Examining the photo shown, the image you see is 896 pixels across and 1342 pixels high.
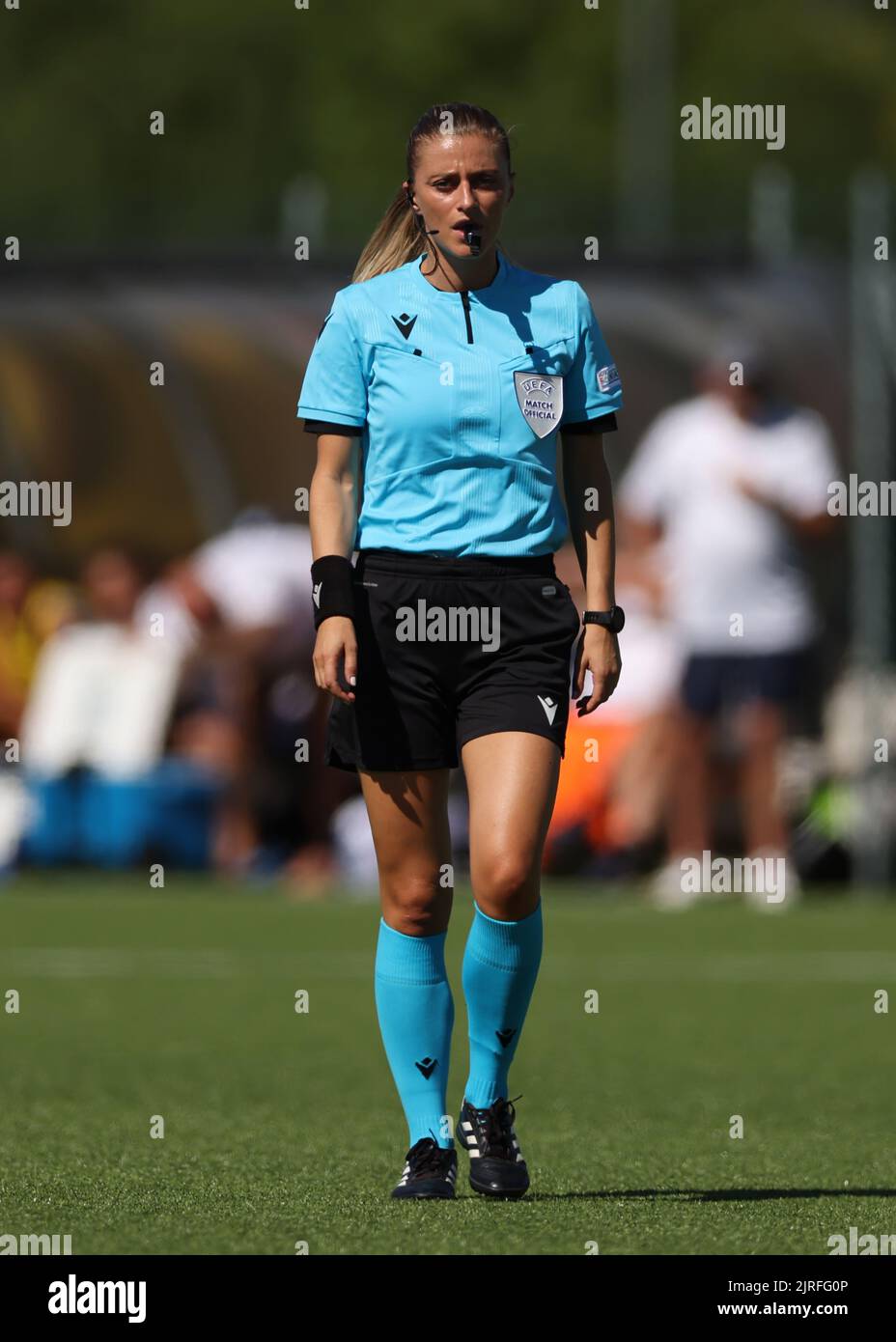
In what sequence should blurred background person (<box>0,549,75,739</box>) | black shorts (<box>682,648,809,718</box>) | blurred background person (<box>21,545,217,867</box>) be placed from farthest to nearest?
1. blurred background person (<box>0,549,75,739</box>)
2. blurred background person (<box>21,545,217,867</box>)
3. black shorts (<box>682,648,809,718</box>)

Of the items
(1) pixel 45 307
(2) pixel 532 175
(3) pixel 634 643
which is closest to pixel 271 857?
(3) pixel 634 643

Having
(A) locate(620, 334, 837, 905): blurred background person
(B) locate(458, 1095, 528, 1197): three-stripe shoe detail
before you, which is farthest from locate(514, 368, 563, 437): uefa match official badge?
(A) locate(620, 334, 837, 905): blurred background person

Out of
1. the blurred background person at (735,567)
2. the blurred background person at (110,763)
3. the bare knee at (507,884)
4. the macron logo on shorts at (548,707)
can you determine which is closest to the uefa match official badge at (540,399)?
the macron logo on shorts at (548,707)

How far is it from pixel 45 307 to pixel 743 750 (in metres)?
5.79

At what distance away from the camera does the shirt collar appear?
628 centimetres

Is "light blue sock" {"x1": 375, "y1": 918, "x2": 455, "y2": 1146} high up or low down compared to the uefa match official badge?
down

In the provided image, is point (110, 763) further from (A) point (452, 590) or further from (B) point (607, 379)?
(A) point (452, 590)

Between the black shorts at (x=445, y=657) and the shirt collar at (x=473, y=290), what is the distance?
21.7 inches

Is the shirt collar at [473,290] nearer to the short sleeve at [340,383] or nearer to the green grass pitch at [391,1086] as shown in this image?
the short sleeve at [340,383]

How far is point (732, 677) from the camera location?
1505 cm

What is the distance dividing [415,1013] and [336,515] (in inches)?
41.9

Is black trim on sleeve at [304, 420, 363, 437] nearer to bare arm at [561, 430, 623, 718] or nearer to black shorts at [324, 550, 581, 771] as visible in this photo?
black shorts at [324, 550, 581, 771]

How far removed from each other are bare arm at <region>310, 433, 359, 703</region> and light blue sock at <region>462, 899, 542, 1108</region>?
591 mm

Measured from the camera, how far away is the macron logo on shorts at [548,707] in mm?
6199
